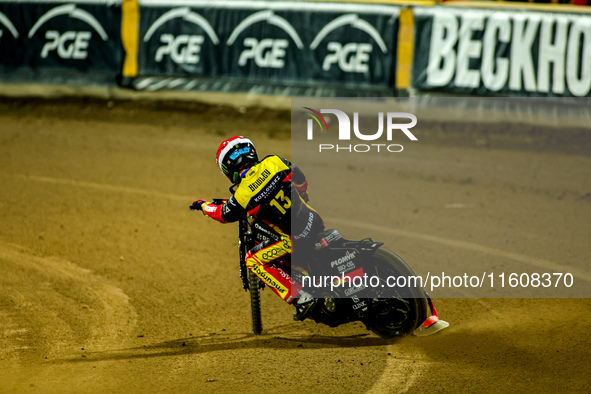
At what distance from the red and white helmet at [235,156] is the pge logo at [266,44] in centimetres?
904

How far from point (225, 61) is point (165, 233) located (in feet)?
22.7

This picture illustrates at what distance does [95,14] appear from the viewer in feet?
47.9

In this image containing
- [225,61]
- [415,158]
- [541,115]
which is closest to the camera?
[415,158]

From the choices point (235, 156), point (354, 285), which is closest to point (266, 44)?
point (235, 156)

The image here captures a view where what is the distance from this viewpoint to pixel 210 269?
752cm

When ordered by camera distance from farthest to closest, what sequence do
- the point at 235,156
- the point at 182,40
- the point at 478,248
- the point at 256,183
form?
the point at 182,40, the point at 478,248, the point at 235,156, the point at 256,183

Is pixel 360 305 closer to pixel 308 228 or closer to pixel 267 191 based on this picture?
pixel 308 228

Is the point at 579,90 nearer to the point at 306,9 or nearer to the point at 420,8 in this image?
the point at 420,8

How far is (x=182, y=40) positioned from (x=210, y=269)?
839cm

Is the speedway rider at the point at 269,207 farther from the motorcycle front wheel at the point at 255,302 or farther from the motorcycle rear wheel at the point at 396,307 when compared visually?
the motorcycle rear wheel at the point at 396,307

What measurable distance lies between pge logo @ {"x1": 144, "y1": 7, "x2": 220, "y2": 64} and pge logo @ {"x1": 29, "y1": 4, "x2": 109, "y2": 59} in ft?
4.37

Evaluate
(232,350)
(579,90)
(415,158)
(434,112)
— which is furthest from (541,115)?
(232,350)

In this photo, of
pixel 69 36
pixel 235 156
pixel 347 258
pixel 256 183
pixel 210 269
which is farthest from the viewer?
pixel 69 36

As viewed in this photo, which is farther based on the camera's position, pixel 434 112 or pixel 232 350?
pixel 434 112
